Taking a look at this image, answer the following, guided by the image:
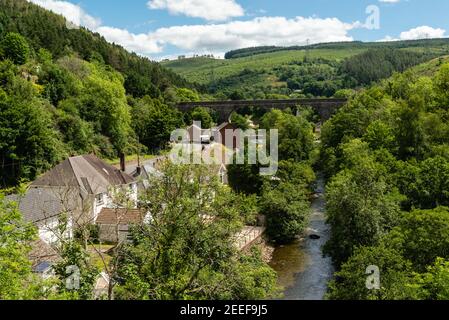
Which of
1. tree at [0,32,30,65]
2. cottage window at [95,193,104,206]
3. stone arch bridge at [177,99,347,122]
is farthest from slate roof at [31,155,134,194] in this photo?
stone arch bridge at [177,99,347,122]

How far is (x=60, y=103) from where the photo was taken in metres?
56.7

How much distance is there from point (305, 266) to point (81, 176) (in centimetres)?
1672

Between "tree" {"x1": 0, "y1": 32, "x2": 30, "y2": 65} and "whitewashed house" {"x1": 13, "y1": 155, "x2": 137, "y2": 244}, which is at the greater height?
"tree" {"x1": 0, "y1": 32, "x2": 30, "y2": 65}

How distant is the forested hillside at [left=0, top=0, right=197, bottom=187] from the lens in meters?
43.5

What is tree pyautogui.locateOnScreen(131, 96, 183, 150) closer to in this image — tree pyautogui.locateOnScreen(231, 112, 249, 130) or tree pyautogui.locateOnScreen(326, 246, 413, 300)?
tree pyautogui.locateOnScreen(231, 112, 249, 130)

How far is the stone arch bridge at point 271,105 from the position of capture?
313 feet

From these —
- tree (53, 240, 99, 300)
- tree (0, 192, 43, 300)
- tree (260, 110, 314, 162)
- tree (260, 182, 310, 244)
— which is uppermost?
tree (260, 110, 314, 162)

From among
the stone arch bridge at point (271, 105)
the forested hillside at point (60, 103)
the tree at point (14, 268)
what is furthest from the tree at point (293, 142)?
the tree at point (14, 268)

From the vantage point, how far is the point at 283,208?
35906mm

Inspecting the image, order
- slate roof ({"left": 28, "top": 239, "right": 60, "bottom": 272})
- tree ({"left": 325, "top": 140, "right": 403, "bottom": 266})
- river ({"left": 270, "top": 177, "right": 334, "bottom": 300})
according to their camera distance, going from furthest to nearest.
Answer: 1. tree ({"left": 325, "top": 140, "right": 403, "bottom": 266})
2. river ({"left": 270, "top": 177, "right": 334, "bottom": 300})
3. slate roof ({"left": 28, "top": 239, "right": 60, "bottom": 272})

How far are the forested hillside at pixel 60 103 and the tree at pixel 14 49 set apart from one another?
23 millimetres

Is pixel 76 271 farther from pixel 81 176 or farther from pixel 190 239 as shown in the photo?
pixel 81 176

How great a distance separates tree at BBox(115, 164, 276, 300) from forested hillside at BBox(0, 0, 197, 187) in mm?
28684
